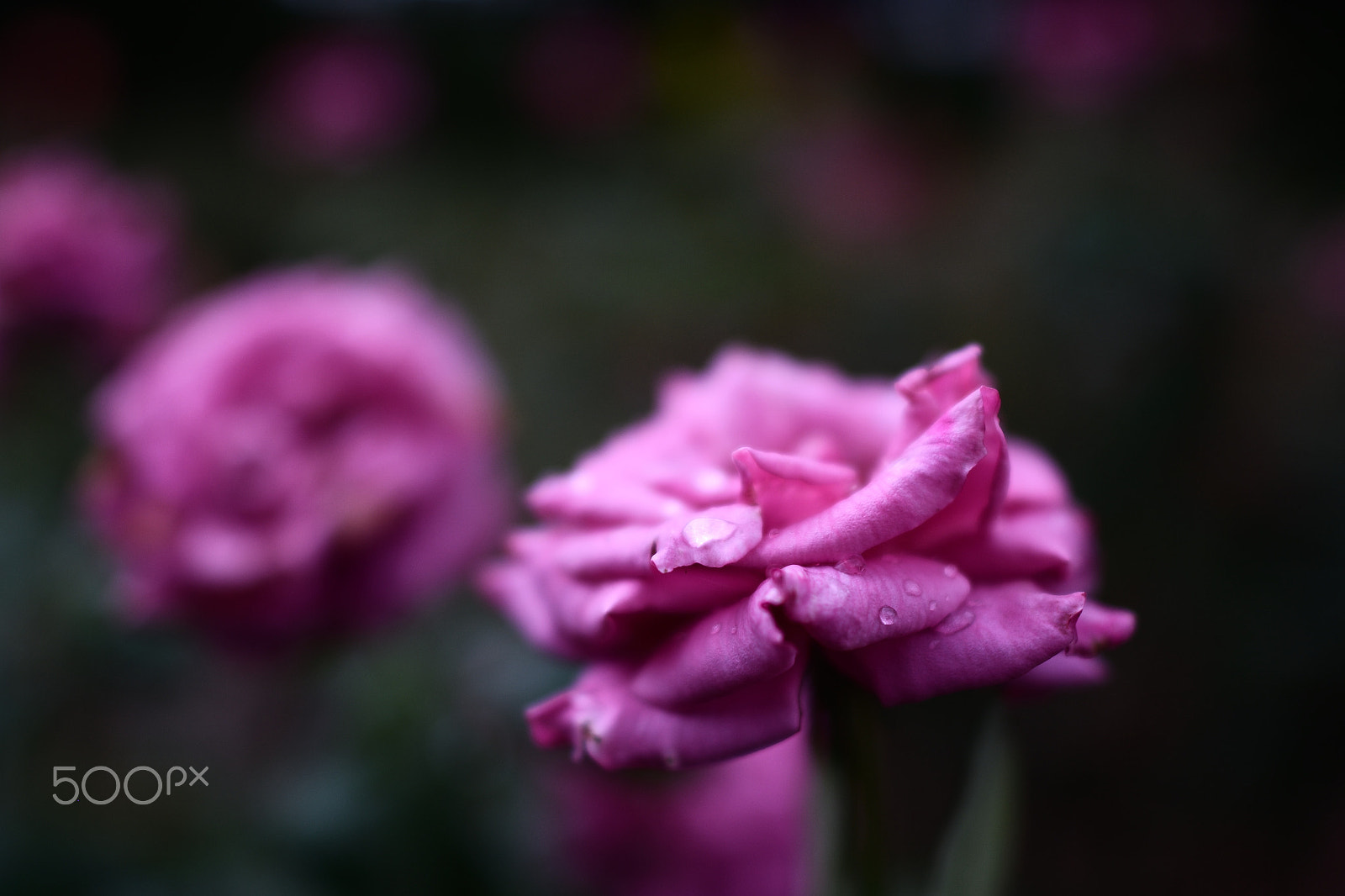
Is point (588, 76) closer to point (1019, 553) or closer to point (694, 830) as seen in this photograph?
point (694, 830)

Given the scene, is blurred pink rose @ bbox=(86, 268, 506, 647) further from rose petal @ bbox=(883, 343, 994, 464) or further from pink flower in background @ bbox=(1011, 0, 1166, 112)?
pink flower in background @ bbox=(1011, 0, 1166, 112)

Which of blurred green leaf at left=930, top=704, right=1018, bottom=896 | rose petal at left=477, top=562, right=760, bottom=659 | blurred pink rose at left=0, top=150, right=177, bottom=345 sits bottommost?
blurred green leaf at left=930, top=704, right=1018, bottom=896

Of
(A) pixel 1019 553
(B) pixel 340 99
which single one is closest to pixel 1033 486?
(A) pixel 1019 553

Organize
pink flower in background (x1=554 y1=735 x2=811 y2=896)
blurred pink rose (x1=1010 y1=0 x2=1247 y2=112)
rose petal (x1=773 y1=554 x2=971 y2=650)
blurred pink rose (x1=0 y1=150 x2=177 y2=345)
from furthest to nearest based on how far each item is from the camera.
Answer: blurred pink rose (x1=1010 y1=0 x2=1247 y2=112), blurred pink rose (x1=0 y1=150 x2=177 y2=345), pink flower in background (x1=554 y1=735 x2=811 y2=896), rose petal (x1=773 y1=554 x2=971 y2=650)

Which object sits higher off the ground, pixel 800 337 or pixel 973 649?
pixel 800 337

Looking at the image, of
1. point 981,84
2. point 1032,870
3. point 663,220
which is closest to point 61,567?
point 1032,870

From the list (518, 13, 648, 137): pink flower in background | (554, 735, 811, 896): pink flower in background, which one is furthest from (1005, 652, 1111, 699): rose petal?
(518, 13, 648, 137): pink flower in background
